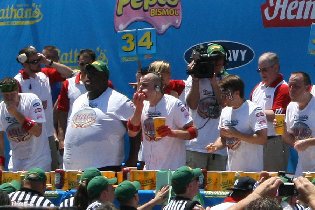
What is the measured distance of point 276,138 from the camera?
1138cm

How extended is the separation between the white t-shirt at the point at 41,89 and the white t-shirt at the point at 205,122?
1.87 metres

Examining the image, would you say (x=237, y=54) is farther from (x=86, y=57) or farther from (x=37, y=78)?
(x=37, y=78)

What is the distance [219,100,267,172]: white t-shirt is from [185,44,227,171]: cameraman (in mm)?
661

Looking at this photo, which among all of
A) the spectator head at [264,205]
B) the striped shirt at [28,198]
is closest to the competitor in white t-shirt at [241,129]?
the striped shirt at [28,198]

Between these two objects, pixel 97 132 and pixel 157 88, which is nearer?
pixel 157 88

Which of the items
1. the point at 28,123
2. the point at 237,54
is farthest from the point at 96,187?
the point at 237,54

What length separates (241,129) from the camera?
34.6 ft

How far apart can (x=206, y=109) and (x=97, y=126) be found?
1108 mm

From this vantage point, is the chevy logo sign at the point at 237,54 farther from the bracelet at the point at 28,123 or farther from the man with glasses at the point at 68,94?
the bracelet at the point at 28,123

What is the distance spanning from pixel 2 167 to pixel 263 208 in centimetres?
533

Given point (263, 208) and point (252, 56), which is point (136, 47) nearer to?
point (252, 56)

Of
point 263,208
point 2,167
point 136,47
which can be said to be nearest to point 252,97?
point 136,47

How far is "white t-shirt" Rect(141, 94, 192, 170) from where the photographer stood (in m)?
10.8

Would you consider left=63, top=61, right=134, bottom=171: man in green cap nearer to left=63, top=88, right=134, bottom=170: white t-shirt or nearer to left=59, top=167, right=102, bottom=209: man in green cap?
left=63, top=88, right=134, bottom=170: white t-shirt
